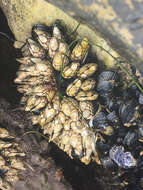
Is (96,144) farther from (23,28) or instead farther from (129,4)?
(23,28)

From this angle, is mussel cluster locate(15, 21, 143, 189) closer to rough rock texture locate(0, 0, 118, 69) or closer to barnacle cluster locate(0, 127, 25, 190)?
rough rock texture locate(0, 0, 118, 69)

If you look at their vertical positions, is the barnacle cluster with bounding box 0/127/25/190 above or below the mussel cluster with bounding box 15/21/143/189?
below

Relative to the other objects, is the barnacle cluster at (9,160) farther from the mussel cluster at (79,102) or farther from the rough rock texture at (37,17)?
the rough rock texture at (37,17)

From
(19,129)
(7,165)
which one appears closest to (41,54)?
(19,129)

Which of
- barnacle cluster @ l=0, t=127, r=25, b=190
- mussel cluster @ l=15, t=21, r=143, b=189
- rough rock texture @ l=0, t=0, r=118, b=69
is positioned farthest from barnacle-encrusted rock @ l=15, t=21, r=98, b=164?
barnacle cluster @ l=0, t=127, r=25, b=190

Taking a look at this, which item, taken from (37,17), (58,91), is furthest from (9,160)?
(37,17)

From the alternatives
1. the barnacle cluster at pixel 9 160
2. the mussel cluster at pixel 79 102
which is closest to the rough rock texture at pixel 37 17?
the mussel cluster at pixel 79 102
